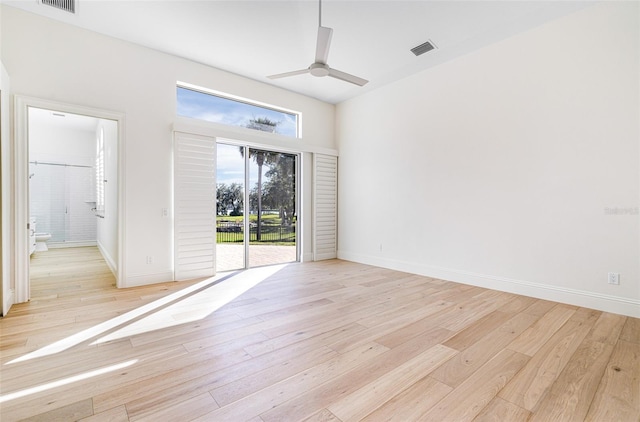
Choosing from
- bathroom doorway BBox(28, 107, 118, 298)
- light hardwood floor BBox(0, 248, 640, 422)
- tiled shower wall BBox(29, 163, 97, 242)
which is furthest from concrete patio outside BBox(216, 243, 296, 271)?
tiled shower wall BBox(29, 163, 97, 242)

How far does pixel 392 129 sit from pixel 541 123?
7.37ft

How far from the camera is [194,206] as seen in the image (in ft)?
14.9

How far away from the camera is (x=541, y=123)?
3625 mm

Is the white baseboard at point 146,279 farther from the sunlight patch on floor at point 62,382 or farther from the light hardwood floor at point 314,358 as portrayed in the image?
A: the sunlight patch on floor at point 62,382

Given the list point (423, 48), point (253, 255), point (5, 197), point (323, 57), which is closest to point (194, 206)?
point (253, 255)

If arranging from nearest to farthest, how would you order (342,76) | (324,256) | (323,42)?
(323,42)
(342,76)
(324,256)

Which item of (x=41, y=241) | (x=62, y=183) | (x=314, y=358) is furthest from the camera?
(x=62, y=183)

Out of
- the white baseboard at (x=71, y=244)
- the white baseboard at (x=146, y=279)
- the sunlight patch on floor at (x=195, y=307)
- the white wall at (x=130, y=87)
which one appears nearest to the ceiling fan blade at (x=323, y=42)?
the white wall at (x=130, y=87)

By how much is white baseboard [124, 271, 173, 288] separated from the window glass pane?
95.4 inches

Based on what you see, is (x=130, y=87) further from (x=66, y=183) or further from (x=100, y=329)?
(x=66, y=183)

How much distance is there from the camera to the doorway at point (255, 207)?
5.05 metres

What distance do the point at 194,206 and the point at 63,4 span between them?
2681 millimetres

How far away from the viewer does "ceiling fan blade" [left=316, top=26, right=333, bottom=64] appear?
2678 millimetres

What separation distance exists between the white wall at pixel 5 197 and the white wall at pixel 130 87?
37cm
